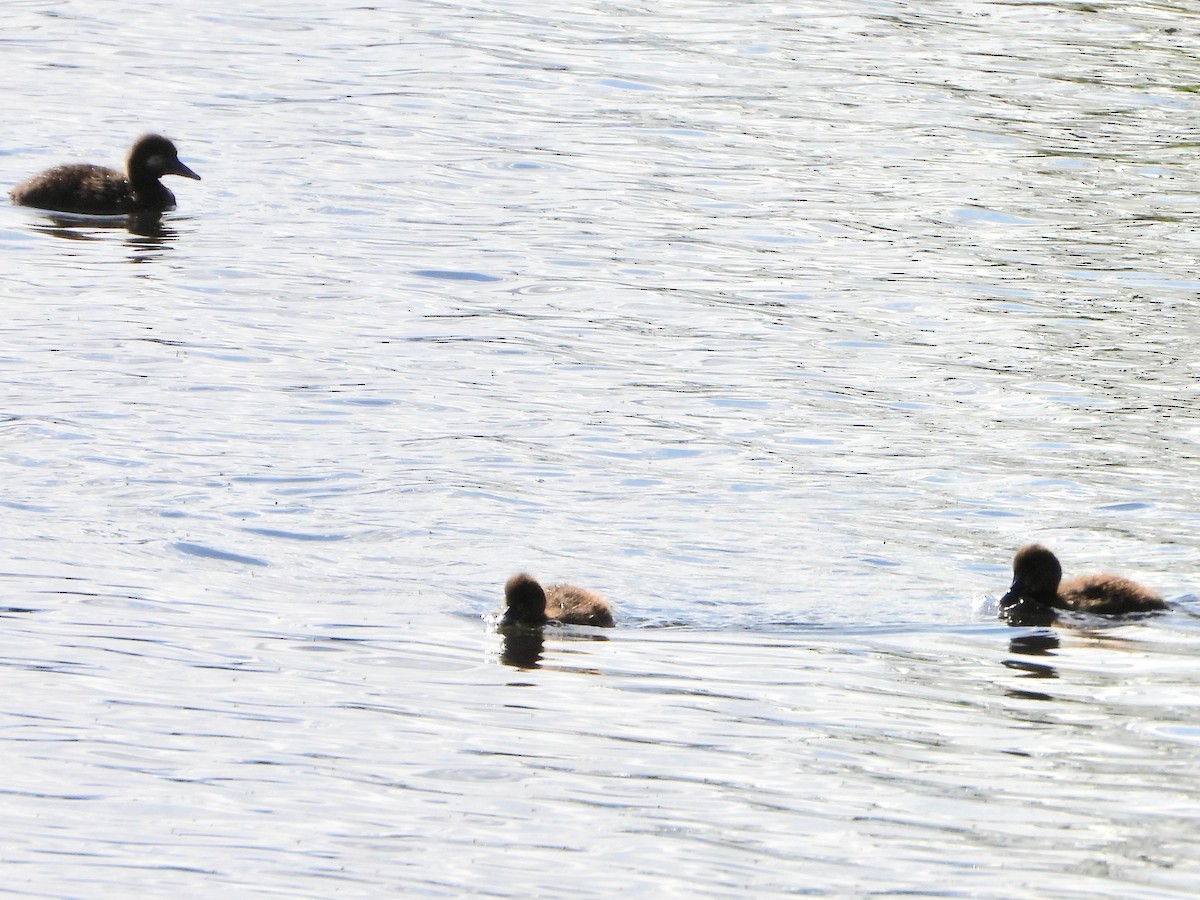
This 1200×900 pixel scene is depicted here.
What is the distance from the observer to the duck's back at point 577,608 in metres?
10.1

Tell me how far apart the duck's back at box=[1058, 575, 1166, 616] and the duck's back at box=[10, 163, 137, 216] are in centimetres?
1048

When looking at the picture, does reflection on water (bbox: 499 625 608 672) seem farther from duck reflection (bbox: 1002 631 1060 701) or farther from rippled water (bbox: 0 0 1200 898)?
duck reflection (bbox: 1002 631 1060 701)

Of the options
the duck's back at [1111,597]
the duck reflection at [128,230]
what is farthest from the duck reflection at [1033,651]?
the duck reflection at [128,230]

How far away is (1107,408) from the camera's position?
1374 cm

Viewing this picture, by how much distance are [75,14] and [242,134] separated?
6.26m

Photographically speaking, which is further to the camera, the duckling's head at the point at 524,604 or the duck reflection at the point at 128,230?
the duck reflection at the point at 128,230

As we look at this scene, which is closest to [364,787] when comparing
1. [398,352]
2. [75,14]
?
[398,352]

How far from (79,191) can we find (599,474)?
7.81 metres

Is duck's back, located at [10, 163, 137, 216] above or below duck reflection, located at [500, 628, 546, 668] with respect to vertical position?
above

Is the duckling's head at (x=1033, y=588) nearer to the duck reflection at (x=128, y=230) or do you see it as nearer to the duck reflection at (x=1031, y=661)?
the duck reflection at (x=1031, y=661)

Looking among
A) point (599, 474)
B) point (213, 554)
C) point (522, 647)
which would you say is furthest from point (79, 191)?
point (522, 647)

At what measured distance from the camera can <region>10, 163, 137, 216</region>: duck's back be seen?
60.5ft

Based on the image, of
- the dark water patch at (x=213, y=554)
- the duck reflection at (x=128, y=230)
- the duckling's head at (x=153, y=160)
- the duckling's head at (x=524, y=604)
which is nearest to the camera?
the duckling's head at (x=524, y=604)

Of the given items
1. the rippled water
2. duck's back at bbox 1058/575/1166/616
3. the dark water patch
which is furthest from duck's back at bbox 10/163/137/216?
duck's back at bbox 1058/575/1166/616
